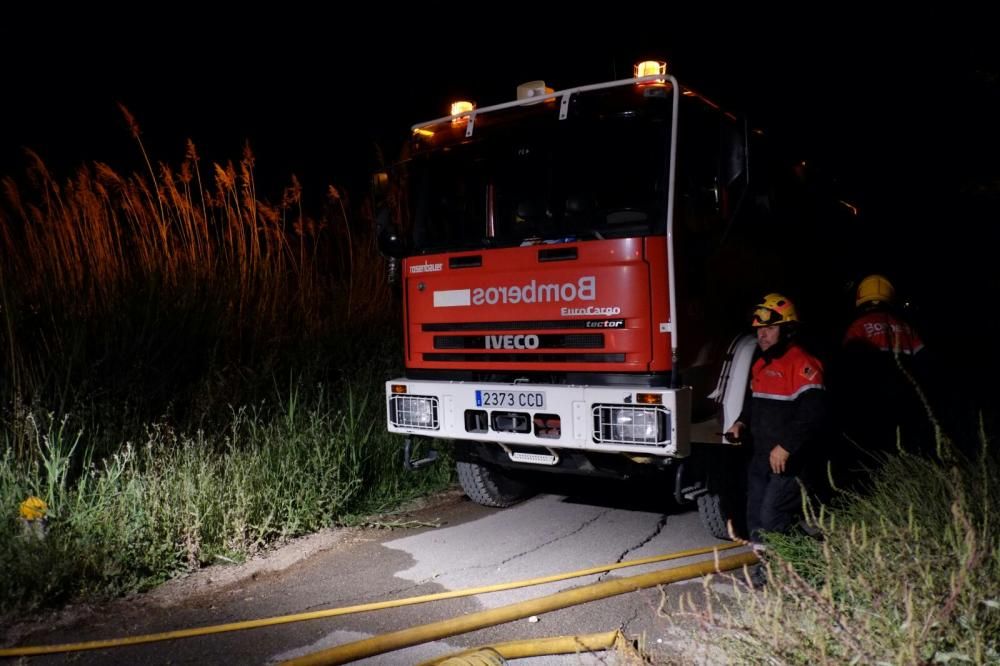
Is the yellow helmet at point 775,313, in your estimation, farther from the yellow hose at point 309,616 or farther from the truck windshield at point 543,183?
the yellow hose at point 309,616

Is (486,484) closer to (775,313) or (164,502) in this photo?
(164,502)

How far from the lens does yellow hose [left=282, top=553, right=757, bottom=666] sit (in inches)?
124

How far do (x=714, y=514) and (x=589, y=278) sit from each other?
1.67 metres

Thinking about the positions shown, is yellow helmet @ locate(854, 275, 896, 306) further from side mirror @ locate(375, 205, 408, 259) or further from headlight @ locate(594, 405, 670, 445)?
side mirror @ locate(375, 205, 408, 259)

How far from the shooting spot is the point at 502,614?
3574 millimetres

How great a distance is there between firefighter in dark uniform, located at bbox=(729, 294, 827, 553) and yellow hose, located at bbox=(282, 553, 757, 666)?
1.05 feet

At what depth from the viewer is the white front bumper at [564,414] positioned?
4.18 meters

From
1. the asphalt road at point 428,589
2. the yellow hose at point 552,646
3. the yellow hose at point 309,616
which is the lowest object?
the asphalt road at point 428,589

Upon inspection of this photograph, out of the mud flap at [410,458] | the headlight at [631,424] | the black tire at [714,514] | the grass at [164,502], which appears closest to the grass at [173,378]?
the grass at [164,502]

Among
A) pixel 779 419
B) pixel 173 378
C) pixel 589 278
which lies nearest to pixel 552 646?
pixel 779 419

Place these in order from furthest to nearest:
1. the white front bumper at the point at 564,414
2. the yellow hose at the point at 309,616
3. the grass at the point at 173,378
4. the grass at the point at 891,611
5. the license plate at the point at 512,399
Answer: the license plate at the point at 512,399
the grass at the point at 173,378
the white front bumper at the point at 564,414
the yellow hose at the point at 309,616
the grass at the point at 891,611

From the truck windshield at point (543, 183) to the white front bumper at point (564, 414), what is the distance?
88 cm

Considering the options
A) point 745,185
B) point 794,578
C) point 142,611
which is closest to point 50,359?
point 142,611

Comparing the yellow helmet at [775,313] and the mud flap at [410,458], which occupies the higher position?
the yellow helmet at [775,313]
